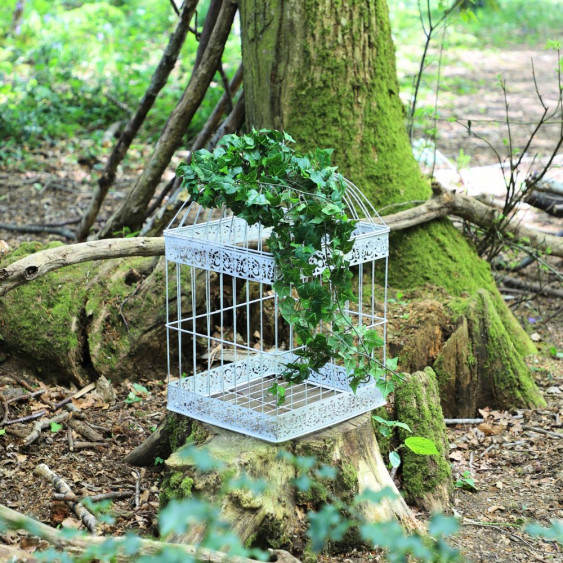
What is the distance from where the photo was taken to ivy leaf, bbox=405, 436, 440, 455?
10.9 ft


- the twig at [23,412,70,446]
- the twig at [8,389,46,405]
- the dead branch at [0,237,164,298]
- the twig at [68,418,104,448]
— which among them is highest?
the dead branch at [0,237,164,298]

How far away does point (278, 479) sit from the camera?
9.77 ft

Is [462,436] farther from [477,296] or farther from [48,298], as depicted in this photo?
[48,298]

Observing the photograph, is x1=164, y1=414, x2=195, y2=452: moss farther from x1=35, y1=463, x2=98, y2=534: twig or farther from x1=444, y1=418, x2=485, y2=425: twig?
x1=444, y1=418, x2=485, y2=425: twig

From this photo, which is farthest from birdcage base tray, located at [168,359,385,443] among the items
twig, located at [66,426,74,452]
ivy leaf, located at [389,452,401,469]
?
twig, located at [66,426,74,452]

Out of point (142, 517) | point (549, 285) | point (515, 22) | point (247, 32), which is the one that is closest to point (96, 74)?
point (247, 32)

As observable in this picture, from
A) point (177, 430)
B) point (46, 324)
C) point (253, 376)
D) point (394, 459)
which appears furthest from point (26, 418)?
point (394, 459)

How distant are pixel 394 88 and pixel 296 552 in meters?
3.04

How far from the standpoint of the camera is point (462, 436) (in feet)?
13.5

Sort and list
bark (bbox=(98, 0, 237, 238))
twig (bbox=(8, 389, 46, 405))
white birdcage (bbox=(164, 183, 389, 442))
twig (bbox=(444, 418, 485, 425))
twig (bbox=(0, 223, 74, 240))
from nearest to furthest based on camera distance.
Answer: white birdcage (bbox=(164, 183, 389, 442))
twig (bbox=(8, 389, 46, 405))
twig (bbox=(444, 418, 485, 425))
bark (bbox=(98, 0, 237, 238))
twig (bbox=(0, 223, 74, 240))

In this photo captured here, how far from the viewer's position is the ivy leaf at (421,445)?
3.31 meters

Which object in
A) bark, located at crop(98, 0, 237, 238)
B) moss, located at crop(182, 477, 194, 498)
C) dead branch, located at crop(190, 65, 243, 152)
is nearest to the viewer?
moss, located at crop(182, 477, 194, 498)

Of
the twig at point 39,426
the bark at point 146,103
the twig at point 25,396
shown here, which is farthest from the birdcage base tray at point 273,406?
the bark at point 146,103

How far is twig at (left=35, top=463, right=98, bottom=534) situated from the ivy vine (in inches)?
33.6
